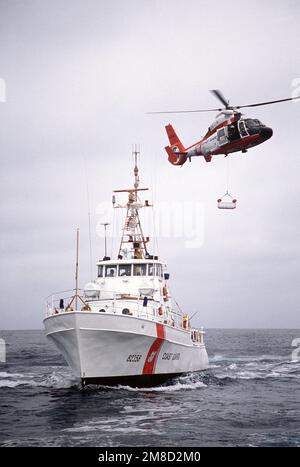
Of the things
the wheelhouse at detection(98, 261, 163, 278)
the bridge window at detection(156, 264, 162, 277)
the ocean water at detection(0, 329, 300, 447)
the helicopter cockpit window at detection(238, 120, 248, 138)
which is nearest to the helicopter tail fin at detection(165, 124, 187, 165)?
the helicopter cockpit window at detection(238, 120, 248, 138)

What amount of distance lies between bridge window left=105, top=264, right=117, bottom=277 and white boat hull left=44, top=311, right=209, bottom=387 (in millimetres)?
4583

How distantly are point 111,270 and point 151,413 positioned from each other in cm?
1005

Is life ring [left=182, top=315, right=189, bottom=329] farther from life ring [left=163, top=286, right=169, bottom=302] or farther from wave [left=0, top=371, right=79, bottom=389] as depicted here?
wave [left=0, top=371, right=79, bottom=389]

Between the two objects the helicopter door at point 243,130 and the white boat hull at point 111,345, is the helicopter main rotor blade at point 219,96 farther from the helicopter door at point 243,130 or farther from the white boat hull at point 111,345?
the white boat hull at point 111,345

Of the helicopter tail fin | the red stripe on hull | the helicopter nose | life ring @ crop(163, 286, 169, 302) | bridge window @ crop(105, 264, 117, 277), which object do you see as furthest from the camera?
the helicopter tail fin

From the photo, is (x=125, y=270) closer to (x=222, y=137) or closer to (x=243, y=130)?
(x=222, y=137)

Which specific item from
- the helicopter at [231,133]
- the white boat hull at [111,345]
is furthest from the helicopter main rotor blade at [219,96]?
the white boat hull at [111,345]

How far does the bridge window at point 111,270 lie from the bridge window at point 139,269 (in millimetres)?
1034

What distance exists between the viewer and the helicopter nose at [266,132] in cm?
2238

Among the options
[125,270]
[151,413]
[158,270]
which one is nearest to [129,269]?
[125,270]

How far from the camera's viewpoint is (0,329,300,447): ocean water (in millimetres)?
13227

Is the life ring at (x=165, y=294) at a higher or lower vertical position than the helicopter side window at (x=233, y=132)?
lower
